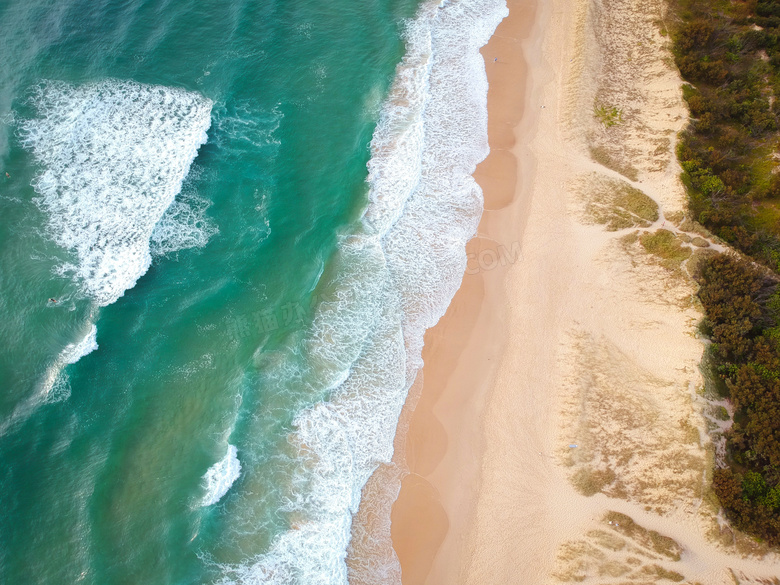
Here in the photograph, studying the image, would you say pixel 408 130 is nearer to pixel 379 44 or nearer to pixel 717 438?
pixel 379 44

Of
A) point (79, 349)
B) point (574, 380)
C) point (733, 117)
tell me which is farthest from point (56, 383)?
point (733, 117)

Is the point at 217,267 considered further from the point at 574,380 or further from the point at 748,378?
the point at 748,378

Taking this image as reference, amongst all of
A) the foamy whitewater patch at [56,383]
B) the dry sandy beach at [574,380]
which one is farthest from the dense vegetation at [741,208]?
the foamy whitewater patch at [56,383]

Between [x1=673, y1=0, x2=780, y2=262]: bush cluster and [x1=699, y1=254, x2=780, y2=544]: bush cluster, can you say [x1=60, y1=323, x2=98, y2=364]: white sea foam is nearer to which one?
[x1=699, y1=254, x2=780, y2=544]: bush cluster

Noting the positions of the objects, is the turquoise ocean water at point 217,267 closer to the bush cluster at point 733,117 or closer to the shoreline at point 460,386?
the shoreline at point 460,386

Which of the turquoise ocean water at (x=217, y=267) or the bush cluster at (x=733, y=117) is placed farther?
the bush cluster at (x=733, y=117)
